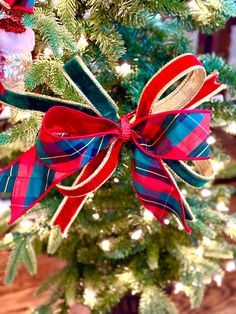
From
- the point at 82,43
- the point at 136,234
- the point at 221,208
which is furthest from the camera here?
the point at 221,208

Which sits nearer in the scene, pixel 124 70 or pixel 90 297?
pixel 124 70

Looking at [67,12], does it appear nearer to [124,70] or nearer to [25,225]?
[124,70]

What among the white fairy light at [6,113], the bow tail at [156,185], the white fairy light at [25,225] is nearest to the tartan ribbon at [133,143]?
the bow tail at [156,185]

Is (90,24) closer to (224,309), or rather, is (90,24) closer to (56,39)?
(56,39)

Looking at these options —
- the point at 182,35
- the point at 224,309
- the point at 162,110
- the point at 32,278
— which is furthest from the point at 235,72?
the point at 32,278

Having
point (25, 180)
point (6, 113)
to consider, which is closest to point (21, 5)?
point (25, 180)

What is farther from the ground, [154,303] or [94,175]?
[94,175]

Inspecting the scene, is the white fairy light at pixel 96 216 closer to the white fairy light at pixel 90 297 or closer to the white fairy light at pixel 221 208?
the white fairy light at pixel 90 297
